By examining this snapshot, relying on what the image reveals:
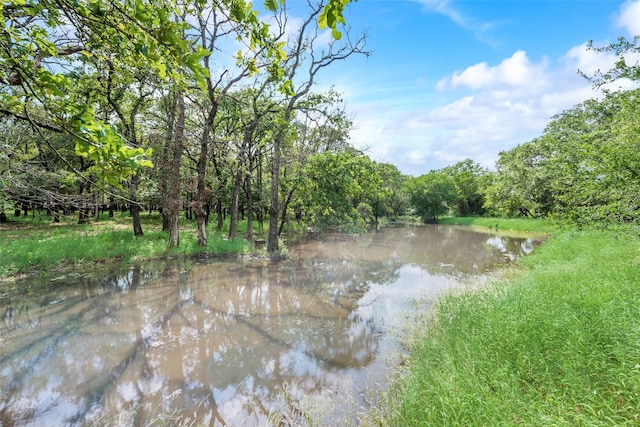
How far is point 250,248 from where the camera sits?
704 inches

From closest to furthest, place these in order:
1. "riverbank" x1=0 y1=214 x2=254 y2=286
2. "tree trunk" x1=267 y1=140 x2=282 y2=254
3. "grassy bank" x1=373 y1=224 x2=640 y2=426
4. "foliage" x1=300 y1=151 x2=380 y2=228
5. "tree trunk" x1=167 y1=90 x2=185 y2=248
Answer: "grassy bank" x1=373 y1=224 x2=640 y2=426, "riverbank" x1=0 y1=214 x2=254 y2=286, "tree trunk" x1=167 y1=90 x2=185 y2=248, "foliage" x1=300 y1=151 x2=380 y2=228, "tree trunk" x1=267 y1=140 x2=282 y2=254

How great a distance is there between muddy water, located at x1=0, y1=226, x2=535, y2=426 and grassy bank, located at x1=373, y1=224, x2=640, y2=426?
3.83 feet

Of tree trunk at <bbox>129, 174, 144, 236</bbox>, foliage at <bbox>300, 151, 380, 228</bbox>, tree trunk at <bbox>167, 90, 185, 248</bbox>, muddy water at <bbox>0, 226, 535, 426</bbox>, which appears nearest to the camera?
muddy water at <bbox>0, 226, 535, 426</bbox>

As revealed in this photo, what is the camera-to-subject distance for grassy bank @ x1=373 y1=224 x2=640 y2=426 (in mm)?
3400

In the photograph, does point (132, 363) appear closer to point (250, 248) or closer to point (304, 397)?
point (304, 397)

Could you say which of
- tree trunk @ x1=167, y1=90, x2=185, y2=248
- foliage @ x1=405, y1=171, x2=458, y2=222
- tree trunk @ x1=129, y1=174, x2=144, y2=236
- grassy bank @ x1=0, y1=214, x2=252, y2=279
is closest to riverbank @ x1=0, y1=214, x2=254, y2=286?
grassy bank @ x1=0, y1=214, x2=252, y2=279

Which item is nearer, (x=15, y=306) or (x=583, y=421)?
(x=583, y=421)

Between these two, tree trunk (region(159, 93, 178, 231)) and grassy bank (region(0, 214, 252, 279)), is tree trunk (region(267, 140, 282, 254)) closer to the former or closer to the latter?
grassy bank (region(0, 214, 252, 279))

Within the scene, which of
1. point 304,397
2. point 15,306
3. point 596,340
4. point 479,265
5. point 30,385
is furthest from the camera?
point 479,265

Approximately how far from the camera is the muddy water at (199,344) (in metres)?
4.86

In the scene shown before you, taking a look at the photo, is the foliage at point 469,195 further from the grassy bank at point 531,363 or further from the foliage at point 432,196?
the grassy bank at point 531,363

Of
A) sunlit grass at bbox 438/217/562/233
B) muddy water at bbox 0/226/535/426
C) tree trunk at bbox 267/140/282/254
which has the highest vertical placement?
tree trunk at bbox 267/140/282/254

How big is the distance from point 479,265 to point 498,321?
11.4m

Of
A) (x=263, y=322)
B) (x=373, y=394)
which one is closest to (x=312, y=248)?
(x=263, y=322)
